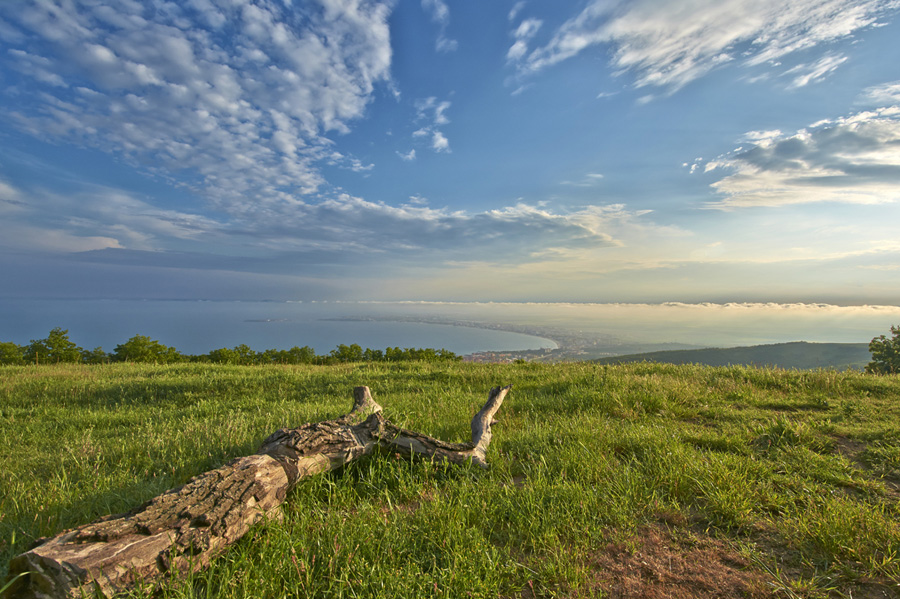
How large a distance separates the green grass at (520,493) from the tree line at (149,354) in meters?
16.0

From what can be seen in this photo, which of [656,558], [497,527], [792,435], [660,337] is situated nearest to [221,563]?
[497,527]

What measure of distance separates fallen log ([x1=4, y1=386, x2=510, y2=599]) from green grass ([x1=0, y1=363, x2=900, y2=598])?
6.7 inches

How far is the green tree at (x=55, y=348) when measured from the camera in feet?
81.4

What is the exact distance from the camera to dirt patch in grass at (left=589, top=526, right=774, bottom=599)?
2809 mm

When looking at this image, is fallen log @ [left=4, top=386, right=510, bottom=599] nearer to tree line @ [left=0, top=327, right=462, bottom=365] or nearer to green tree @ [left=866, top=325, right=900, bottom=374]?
tree line @ [left=0, top=327, right=462, bottom=365]

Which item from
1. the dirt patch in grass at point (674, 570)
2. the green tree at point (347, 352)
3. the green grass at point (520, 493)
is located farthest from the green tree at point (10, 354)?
the dirt patch in grass at point (674, 570)

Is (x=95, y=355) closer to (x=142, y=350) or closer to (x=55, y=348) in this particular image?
(x=55, y=348)

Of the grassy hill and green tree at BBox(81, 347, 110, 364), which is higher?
green tree at BBox(81, 347, 110, 364)

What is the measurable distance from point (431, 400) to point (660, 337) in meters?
154

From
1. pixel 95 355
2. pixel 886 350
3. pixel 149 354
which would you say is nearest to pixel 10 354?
pixel 95 355

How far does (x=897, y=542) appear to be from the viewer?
10.6ft

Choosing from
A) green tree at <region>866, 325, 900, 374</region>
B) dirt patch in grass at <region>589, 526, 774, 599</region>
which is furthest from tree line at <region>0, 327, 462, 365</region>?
green tree at <region>866, 325, 900, 374</region>

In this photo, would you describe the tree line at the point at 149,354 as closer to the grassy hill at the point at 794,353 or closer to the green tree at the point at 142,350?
the green tree at the point at 142,350

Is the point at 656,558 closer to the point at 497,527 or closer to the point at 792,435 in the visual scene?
the point at 497,527
